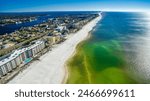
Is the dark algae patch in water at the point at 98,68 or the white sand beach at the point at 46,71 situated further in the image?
the dark algae patch in water at the point at 98,68

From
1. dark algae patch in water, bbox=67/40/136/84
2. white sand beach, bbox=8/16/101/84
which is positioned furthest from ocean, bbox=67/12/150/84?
white sand beach, bbox=8/16/101/84

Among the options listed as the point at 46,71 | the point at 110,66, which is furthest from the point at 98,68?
the point at 46,71

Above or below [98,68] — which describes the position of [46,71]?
above

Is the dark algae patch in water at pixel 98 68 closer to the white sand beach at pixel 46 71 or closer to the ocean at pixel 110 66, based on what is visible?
the ocean at pixel 110 66

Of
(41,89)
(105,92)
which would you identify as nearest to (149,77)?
(105,92)

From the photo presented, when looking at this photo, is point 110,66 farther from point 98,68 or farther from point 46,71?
point 46,71

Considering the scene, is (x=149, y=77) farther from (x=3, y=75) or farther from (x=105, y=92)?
(x=3, y=75)

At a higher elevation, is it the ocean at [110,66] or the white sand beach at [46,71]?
the white sand beach at [46,71]

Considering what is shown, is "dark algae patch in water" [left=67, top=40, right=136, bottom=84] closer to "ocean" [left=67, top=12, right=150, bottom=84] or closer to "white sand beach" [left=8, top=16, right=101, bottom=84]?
"ocean" [left=67, top=12, right=150, bottom=84]

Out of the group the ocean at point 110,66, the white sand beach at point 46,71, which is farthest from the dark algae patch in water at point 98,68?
the white sand beach at point 46,71
